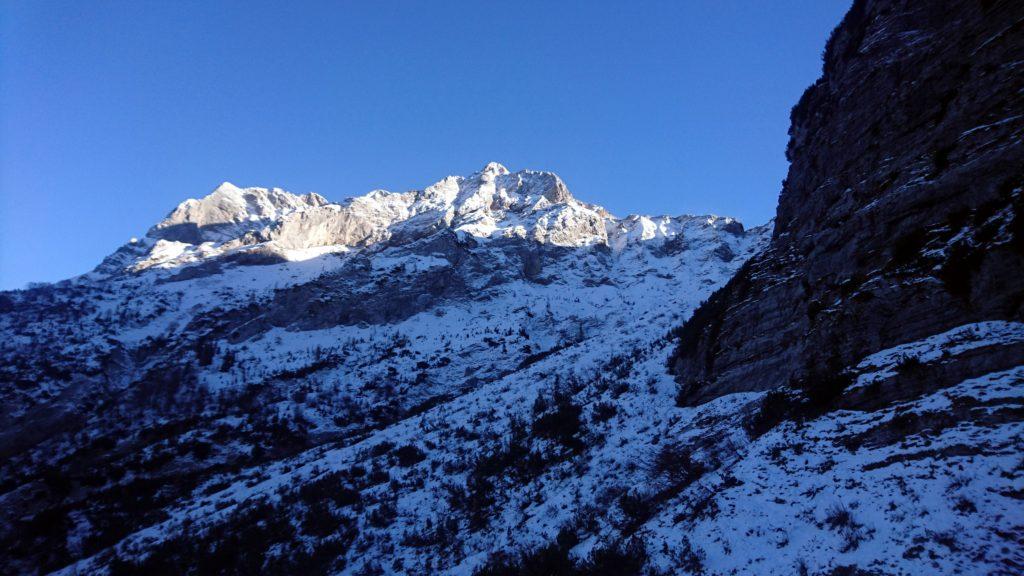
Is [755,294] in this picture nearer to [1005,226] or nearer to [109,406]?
[1005,226]

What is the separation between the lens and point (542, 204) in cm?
15100

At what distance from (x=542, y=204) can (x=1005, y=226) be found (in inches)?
5483

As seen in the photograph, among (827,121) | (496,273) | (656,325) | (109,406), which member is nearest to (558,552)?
(827,121)

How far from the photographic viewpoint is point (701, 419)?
24.3 metres

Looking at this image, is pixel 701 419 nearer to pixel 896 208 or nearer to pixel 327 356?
pixel 896 208

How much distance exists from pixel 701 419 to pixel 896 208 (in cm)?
1174

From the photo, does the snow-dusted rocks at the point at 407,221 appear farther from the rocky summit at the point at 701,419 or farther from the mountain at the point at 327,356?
the rocky summit at the point at 701,419

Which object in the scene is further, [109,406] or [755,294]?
[109,406]

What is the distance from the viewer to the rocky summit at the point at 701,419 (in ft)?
39.2

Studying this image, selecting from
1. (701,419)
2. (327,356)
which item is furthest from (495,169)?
(701,419)

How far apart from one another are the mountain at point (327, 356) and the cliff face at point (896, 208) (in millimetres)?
11700

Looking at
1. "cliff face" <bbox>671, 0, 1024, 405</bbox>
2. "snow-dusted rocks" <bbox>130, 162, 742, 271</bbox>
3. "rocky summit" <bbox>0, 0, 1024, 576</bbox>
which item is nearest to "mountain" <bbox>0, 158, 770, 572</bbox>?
"rocky summit" <bbox>0, 0, 1024, 576</bbox>

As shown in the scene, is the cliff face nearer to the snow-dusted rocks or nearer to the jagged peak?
the snow-dusted rocks

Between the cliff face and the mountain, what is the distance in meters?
11.7
